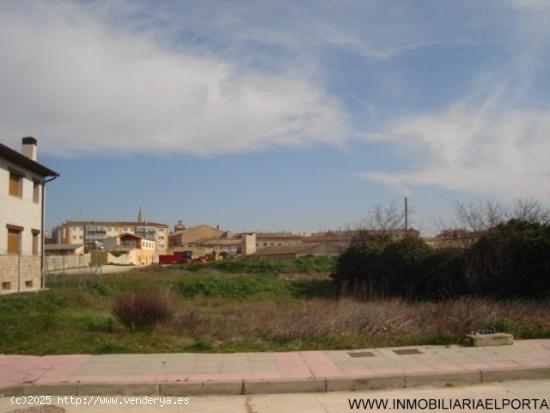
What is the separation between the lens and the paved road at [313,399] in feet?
22.8

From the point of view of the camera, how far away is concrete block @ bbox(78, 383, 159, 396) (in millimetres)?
7617

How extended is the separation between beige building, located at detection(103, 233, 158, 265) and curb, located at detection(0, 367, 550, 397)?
249 ft

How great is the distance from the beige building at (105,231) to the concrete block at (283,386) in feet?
404

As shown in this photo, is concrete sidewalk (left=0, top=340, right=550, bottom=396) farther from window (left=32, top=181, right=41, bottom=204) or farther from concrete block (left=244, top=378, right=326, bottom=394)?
window (left=32, top=181, right=41, bottom=204)

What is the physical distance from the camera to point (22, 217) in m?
30.5

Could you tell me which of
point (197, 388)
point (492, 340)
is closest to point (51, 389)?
point (197, 388)

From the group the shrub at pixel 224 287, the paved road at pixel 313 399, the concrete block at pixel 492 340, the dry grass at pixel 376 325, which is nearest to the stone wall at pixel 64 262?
the shrub at pixel 224 287

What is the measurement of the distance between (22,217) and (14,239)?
129 centimetres

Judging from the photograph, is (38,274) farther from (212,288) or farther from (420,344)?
(420,344)

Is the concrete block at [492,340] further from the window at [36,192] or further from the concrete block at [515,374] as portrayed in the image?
the window at [36,192]

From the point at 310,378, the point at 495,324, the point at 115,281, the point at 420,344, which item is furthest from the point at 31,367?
the point at 115,281

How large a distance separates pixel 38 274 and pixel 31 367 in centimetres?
2555

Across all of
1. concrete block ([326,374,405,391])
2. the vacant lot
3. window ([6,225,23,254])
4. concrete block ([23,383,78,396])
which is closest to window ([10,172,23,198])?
window ([6,225,23,254])

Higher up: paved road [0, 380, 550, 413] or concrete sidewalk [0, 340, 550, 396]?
concrete sidewalk [0, 340, 550, 396]
